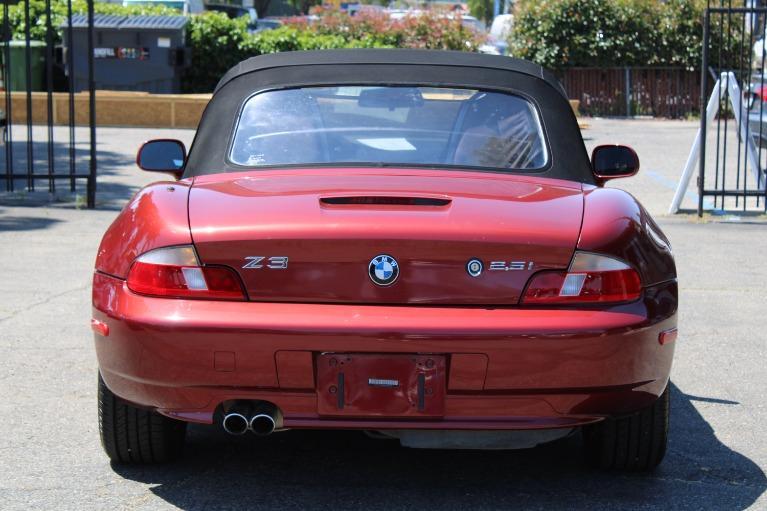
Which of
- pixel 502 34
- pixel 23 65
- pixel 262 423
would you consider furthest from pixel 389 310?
pixel 502 34

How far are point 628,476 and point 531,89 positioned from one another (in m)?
1.52

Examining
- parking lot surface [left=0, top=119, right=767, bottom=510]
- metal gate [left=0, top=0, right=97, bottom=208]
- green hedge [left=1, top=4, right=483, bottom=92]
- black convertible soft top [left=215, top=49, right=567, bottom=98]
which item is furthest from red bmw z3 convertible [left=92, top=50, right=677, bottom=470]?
green hedge [left=1, top=4, right=483, bottom=92]

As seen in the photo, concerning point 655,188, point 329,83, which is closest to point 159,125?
point 655,188

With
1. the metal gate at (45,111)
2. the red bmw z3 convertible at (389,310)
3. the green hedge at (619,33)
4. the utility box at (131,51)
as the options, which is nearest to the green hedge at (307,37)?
the green hedge at (619,33)

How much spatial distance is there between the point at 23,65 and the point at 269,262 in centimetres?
1965

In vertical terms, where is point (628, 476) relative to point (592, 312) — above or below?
below

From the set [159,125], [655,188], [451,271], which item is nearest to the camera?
[451,271]

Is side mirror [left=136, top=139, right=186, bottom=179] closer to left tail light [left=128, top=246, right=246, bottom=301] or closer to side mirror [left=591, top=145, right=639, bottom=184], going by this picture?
left tail light [left=128, top=246, right=246, bottom=301]

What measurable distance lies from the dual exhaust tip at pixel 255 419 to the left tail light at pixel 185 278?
35 cm

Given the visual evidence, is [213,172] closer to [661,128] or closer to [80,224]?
[80,224]

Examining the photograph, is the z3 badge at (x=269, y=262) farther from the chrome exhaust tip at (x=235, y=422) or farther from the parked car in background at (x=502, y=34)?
the parked car in background at (x=502, y=34)

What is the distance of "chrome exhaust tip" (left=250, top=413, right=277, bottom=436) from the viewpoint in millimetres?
3822

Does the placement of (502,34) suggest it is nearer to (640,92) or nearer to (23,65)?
(640,92)

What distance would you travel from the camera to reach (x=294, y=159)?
4602mm
